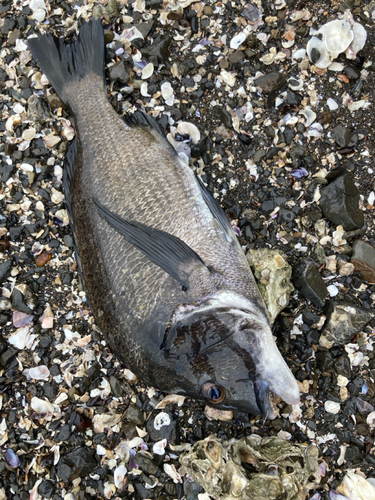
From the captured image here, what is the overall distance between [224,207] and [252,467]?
216 cm

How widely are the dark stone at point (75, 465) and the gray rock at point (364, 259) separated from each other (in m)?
2.85

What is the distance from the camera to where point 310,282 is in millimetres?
3322

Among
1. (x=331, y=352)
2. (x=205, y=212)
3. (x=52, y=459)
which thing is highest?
(x=205, y=212)

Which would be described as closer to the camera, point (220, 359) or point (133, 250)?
point (220, 359)

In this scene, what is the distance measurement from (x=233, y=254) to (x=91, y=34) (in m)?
2.49

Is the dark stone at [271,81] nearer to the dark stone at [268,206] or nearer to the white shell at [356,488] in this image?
the dark stone at [268,206]

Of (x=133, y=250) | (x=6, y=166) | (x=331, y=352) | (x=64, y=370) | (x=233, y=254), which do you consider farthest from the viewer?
(x=6, y=166)

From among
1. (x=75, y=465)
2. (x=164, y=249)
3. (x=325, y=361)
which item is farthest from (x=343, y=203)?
(x=75, y=465)

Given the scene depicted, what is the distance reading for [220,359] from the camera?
8.50 feet

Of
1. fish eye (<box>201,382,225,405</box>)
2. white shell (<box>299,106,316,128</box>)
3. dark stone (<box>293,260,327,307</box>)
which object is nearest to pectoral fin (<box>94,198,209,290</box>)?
fish eye (<box>201,382,225,405</box>)

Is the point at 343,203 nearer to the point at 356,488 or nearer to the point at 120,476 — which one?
the point at 356,488

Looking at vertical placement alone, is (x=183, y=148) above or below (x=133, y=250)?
above

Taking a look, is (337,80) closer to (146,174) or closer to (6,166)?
(146,174)

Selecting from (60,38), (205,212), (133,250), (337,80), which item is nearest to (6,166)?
(60,38)
